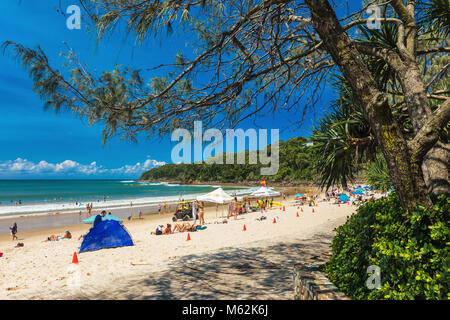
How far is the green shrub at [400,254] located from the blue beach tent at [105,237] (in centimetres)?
954

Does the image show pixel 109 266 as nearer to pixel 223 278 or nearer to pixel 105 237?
pixel 105 237

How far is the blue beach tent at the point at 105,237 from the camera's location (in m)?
10.2

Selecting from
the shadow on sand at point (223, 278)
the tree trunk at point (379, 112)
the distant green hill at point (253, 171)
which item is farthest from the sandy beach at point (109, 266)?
the distant green hill at point (253, 171)

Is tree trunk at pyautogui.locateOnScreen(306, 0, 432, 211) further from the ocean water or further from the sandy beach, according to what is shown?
the ocean water

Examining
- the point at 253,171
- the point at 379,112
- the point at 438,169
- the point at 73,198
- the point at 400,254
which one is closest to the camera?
the point at 400,254

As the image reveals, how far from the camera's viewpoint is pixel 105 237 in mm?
10398

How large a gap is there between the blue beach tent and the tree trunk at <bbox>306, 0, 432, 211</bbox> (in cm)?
1052

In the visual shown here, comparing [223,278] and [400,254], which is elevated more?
[400,254]

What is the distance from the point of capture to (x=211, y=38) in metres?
3.95

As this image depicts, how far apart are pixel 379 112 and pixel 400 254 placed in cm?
135

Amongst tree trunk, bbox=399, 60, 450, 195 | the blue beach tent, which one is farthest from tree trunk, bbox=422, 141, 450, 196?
the blue beach tent

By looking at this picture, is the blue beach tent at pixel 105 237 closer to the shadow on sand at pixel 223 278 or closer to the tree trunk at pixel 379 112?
the shadow on sand at pixel 223 278

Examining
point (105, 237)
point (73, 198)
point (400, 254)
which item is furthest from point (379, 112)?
point (73, 198)
